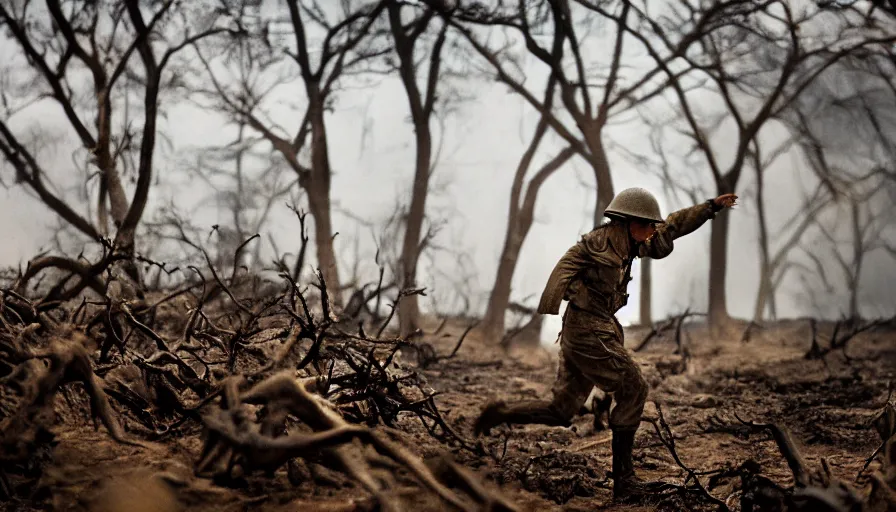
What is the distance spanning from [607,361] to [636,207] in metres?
0.92

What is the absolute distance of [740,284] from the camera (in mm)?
31656

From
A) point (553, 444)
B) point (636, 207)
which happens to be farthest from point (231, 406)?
point (553, 444)

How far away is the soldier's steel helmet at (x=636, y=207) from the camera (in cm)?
437

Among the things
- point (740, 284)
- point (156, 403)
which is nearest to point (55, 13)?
point (156, 403)

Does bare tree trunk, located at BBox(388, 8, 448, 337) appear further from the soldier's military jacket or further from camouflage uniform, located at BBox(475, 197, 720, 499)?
the soldier's military jacket

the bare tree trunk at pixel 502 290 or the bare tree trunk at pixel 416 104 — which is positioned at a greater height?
the bare tree trunk at pixel 416 104

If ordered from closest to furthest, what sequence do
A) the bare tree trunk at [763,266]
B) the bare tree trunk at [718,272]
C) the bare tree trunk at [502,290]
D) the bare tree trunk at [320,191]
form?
1. the bare tree trunk at [320,191]
2. the bare tree trunk at [502,290]
3. the bare tree trunk at [718,272]
4. the bare tree trunk at [763,266]

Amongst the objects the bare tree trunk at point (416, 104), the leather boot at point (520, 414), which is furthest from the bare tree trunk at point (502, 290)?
the leather boot at point (520, 414)

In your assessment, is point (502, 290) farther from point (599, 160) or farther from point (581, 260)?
point (581, 260)

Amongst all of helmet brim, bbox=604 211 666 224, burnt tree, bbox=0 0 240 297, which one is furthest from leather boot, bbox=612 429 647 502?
burnt tree, bbox=0 0 240 297

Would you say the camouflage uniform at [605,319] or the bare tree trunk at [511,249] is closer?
the camouflage uniform at [605,319]

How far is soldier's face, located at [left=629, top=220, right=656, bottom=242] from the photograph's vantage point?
4445 millimetres

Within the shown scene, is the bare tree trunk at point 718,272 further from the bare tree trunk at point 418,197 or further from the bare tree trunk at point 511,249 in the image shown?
the bare tree trunk at point 418,197

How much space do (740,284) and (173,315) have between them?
28.5 metres
